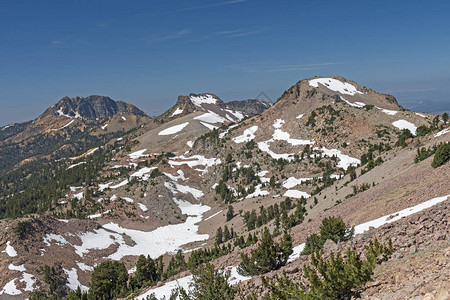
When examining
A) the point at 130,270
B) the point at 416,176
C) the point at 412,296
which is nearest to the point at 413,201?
the point at 416,176

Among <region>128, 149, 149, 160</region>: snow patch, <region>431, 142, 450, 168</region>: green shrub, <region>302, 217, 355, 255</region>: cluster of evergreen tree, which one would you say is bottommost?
<region>302, 217, 355, 255</region>: cluster of evergreen tree

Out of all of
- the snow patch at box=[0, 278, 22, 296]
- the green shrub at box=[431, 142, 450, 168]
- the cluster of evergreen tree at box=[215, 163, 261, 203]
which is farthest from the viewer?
the cluster of evergreen tree at box=[215, 163, 261, 203]

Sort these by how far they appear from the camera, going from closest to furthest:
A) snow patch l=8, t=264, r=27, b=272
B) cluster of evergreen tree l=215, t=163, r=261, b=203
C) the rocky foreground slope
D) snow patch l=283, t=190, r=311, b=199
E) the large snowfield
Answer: the large snowfield
the rocky foreground slope
snow patch l=8, t=264, r=27, b=272
snow patch l=283, t=190, r=311, b=199
cluster of evergreen tree l=215, t=163, r=261, b=203

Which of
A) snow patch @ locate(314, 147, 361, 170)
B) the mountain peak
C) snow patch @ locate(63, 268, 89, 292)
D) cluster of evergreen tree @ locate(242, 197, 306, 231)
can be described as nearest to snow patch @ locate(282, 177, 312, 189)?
snow patch @ locate(314, 147, 361, 170)

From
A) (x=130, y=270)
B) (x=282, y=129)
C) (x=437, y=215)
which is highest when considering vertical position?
(x=282, y=129)

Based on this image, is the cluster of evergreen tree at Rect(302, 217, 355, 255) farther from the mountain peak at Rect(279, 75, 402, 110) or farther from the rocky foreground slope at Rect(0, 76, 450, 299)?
the mountain peak at Rect(279, 75, 402, 110)

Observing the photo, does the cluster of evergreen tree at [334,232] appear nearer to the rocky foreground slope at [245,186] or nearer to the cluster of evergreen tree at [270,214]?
the rocky foreground slope at [245,186]

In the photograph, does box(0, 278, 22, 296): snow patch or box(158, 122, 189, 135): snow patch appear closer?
box(0, 278, 22, 296): snow patch

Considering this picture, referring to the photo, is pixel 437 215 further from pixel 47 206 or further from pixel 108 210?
pixel 47 206

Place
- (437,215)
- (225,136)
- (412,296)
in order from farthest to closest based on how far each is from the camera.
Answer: (225,136) → (437,215) → (412,296)

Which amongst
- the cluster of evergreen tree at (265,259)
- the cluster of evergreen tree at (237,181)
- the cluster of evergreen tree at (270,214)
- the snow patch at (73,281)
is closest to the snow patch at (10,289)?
the snow patch at (73,281)

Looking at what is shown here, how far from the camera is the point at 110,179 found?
104 meters

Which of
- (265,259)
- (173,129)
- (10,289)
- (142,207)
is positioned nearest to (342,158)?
(142,207)

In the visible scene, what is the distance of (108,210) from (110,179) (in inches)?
1140
